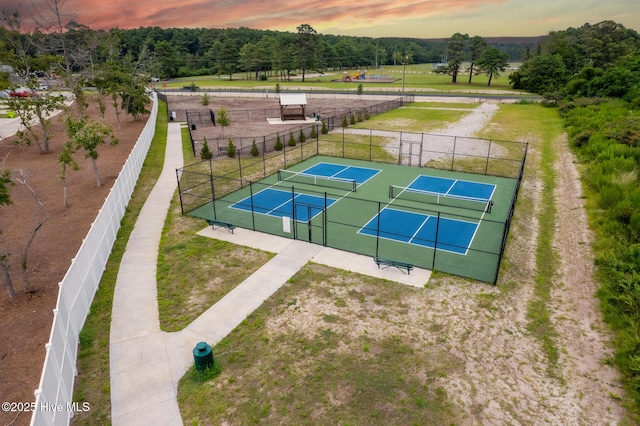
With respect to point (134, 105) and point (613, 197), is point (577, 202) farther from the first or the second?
point (134, 105)

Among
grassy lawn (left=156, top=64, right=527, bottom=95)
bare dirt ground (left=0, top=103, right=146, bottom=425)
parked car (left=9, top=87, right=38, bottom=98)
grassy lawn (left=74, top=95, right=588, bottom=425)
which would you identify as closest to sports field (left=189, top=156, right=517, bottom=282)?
grassy lawn (left=74, top=95, right=588, bottom=425)

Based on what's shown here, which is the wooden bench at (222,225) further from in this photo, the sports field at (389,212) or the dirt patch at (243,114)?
the dirt patch at (243,114)

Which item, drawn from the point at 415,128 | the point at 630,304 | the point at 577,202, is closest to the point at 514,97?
the point at 415,128

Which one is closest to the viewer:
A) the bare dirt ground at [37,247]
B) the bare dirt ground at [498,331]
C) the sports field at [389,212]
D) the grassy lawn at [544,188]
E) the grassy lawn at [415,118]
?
the bare dirt ground at [498,331]

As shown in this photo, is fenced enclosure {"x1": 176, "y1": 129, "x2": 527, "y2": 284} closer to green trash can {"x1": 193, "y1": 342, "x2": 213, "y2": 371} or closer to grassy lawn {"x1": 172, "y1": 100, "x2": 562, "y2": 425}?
grassy lawn {"x1": 172, "y1": 100, "x2": 562, "y2": 425}

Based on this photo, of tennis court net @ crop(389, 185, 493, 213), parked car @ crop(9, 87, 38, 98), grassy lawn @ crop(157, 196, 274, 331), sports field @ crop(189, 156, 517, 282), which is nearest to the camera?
grassy lawn @ crop(157, 196, 274, 331)

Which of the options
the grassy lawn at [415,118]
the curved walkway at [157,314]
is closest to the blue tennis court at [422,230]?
the curved walkway at [157,314]
